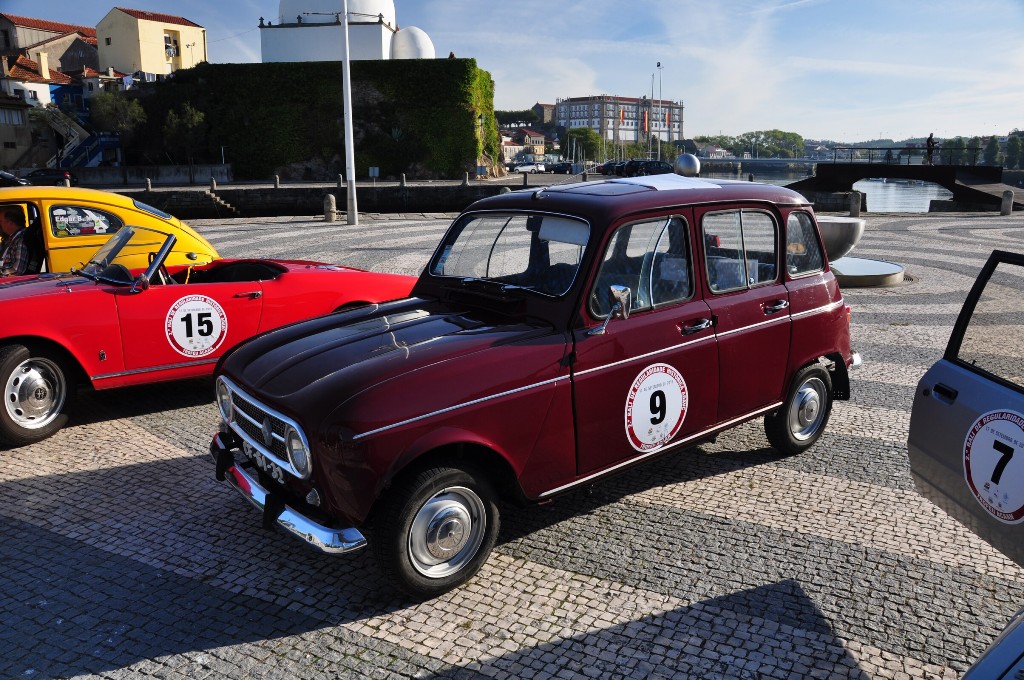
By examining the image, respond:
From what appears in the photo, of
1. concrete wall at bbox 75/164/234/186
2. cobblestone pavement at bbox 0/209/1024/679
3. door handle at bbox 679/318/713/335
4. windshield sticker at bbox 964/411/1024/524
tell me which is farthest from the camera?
concrete wall at bbox 75/164/234/186

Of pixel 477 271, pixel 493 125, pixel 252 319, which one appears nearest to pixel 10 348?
pixel 252 319

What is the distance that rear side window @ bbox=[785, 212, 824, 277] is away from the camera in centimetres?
520

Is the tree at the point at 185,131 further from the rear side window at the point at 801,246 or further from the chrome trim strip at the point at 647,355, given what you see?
the chrome trim strip at the point at 647,355

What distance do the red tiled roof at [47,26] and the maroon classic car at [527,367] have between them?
8514cm

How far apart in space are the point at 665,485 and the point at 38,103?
6970cm

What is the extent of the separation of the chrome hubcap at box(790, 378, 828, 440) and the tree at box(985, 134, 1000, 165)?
172176mm

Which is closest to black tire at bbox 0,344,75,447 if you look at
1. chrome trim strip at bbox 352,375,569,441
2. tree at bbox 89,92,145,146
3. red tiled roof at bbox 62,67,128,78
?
chrome trim strip at bbox 352,375,569,441

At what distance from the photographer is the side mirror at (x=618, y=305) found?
387 centimetres

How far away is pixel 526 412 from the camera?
12.4 ft

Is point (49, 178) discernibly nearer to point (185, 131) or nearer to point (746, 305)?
point (185, 131)

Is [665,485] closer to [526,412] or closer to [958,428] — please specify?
[526,412]

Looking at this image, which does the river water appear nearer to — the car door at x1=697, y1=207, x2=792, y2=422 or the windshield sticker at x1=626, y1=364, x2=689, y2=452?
the car door at x1=697, y1=207, x2=792, y2=422

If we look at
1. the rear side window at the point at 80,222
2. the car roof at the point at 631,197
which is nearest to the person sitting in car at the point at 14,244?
the rear side window at the point at 80,222

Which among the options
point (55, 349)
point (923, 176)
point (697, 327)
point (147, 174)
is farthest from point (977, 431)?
point (147, 174)
